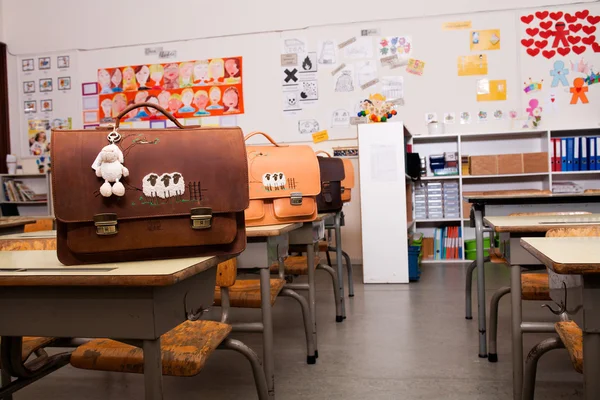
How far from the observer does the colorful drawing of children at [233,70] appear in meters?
5.86

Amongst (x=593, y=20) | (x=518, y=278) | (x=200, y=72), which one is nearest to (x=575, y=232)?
(x=518, y=278)

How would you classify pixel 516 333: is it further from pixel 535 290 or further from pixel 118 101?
pixel 118 101

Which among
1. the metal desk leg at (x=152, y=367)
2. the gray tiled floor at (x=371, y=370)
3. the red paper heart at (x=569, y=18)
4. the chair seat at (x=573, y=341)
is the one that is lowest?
the gray tiled floor at (x=371, y=370)

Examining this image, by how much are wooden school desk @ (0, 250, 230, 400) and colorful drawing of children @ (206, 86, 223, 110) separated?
509cm

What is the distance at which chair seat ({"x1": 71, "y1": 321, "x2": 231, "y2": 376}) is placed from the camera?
1294mm

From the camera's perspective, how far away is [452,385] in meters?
2.12

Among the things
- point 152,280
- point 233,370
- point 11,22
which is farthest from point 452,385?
point 11,22

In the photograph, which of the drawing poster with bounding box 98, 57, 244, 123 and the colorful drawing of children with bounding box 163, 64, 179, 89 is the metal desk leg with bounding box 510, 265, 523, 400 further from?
the colorful drawing of children with bounding box 163, 64, 179, 89

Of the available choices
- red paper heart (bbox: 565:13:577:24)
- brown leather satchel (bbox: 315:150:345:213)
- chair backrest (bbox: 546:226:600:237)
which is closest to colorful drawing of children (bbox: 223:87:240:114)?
brown leather satchel (bbox: 315:150:345:213)

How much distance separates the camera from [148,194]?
1.07m

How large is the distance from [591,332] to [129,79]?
6.04 metres

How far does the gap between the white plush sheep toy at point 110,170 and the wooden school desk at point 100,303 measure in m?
0.16

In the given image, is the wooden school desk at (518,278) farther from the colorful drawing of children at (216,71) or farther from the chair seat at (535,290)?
the colorful drawing of children at (216,71)

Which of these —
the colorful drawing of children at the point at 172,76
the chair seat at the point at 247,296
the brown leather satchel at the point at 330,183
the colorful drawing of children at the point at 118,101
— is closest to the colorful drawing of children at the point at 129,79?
the colorful drawing of children at the point at 118,101
